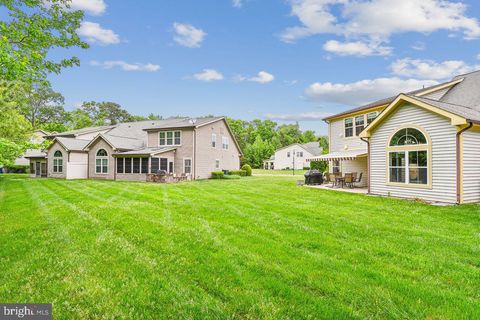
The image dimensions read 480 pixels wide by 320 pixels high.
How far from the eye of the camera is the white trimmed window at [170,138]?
28938 millimetres

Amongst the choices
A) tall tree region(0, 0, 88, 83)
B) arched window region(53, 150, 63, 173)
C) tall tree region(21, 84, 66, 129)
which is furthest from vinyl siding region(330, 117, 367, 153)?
tall tree region(21, 84, 66, 129)

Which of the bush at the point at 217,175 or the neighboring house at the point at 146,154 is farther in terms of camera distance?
the bush at the point at 217,175

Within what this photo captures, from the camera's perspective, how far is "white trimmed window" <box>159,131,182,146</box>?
2894cm

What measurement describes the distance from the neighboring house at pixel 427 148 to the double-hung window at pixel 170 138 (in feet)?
62.5

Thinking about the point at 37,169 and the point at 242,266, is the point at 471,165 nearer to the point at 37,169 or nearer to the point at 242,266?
the point at 242,266

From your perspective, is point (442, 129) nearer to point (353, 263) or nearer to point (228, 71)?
point (353, 263)

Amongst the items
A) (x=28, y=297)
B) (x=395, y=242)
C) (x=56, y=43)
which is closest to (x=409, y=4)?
(x=395, y=242)

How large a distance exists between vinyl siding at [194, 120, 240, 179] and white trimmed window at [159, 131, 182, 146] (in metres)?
2.16

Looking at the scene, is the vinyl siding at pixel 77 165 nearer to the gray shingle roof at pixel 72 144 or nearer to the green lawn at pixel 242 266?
the gray shingle roof at pixel 72 144

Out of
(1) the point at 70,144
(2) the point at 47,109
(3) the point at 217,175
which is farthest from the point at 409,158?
(2) the point at 47,109

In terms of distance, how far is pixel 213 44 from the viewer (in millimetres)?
25500

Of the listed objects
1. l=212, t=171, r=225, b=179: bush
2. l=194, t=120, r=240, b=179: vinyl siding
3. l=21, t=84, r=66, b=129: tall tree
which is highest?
l=21, t=84, r=66, b=129: tall tree

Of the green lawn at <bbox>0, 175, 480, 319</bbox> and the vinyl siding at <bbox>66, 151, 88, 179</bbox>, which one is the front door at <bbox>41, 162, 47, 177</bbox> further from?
the green lawn at <bbox>0, 175, 480, 319</bbox>
